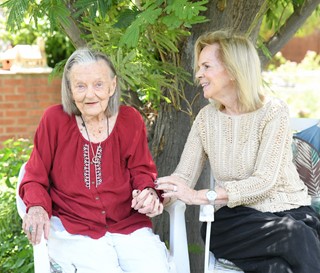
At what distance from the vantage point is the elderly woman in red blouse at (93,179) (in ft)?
10.2

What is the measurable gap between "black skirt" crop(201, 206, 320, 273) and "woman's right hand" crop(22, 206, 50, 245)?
30.4 inches

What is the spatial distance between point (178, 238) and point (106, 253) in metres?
0.37

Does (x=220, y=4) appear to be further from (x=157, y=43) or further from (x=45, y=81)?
(x=45, y=81)

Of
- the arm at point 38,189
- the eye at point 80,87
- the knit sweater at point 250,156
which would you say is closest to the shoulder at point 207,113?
the knit sweater at point 250,156

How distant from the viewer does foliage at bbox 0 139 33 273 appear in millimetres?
4195

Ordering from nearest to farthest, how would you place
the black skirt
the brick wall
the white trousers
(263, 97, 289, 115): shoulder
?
the black skirt → the white trousers → (263, 97, 289, 115): shoulder → the brick wall

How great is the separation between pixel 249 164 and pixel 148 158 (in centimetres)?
48

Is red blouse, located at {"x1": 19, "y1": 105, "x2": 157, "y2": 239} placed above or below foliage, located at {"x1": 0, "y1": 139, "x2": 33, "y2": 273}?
above

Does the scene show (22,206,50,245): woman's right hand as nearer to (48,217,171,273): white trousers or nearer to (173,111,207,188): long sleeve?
(48,217,171,273): white trousers

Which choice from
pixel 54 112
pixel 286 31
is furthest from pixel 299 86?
pixel 54 112

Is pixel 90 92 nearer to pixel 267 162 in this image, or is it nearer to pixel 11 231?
pixel 267 162

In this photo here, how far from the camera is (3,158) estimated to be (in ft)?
16.8

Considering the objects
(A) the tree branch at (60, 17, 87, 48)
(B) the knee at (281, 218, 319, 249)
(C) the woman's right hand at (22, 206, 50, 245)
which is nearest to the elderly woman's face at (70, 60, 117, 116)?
(C) the woman's right hand at (22, 206, 50, 245)

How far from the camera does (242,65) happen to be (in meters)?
3.15
